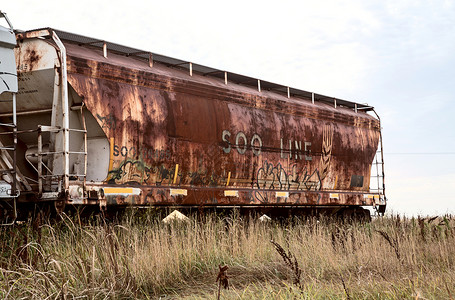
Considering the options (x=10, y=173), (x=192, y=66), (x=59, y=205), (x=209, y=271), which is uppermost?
(x=192, y=66)

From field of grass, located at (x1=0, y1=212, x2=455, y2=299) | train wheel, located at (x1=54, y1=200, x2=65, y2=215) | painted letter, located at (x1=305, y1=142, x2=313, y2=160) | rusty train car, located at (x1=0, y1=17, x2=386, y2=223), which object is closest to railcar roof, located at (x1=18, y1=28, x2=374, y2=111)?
rusty train car, located at (x1=0, y1=17, x2=386, y2=223)

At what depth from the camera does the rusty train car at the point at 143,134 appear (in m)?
9.10

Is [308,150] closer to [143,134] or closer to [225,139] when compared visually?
[225,139]

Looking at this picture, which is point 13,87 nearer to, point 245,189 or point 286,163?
point 245,189

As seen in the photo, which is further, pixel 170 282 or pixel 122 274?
pixel 170 282

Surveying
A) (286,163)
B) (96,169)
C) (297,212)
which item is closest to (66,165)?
(96,169)

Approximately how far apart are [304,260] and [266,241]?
66.2 inches

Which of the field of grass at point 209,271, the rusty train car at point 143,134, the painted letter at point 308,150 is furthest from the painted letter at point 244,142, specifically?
the field of grass at point 209,271

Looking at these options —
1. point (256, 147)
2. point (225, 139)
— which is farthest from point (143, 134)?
point (256, 147)

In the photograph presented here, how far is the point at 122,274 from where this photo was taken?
674 cm

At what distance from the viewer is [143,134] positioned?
10.2 m

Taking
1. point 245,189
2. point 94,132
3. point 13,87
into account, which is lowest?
point 245,189

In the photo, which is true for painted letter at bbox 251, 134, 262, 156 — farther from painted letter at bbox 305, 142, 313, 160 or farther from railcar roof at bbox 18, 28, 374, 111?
painted letter at bbox 305, 142, 313, 160

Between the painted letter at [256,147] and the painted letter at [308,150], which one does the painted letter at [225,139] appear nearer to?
the painted letter at [256,147]
